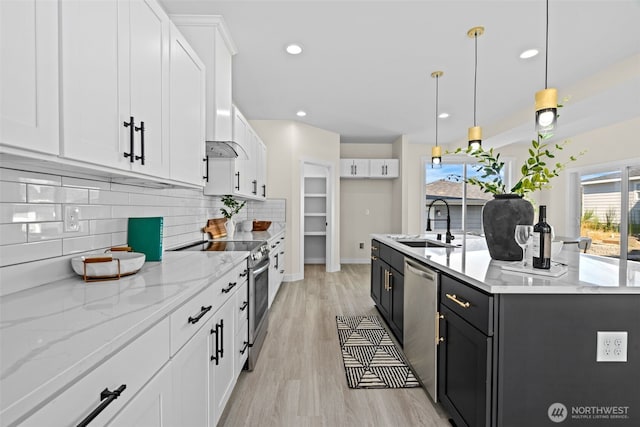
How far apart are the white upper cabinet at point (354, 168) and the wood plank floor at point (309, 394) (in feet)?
12.4

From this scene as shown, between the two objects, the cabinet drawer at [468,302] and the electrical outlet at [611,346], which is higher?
the cabinet drawer at [468,302]

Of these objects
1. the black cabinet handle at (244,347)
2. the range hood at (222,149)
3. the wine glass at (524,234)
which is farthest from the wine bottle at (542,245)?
the range hood at (222,149)

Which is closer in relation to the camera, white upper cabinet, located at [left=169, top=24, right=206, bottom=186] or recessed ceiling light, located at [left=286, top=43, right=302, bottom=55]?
white upper cabinet, located at [left=169, top=24, right=206, bottom=186]

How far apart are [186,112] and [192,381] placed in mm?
1561

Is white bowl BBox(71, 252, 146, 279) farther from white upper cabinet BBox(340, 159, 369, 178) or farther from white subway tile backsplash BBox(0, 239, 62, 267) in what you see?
white upper cabinet BBox(340, 159, 369, 178)

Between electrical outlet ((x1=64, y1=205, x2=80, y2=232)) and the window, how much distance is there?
258 inches

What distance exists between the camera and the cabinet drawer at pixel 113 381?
0.58m

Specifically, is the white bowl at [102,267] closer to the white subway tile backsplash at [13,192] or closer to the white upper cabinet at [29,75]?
the white subway tile backsplash at [13,192]

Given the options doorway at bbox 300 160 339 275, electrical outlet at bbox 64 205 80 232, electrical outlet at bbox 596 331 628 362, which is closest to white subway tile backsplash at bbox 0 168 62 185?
electrical outlet at bbox 64 205 80 232

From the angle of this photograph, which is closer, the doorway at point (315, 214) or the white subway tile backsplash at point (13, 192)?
the white subway tile backsplash at point (13, 192)

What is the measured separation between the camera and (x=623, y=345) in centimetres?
128

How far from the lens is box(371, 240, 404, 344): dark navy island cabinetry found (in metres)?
2.62

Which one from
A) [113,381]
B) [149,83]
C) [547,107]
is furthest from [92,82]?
[547,107]

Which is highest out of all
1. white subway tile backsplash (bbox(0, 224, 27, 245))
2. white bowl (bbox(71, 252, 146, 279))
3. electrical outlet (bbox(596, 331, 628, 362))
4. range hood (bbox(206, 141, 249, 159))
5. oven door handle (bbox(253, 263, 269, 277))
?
range hood (bbox(206, 141, 249, 159))
